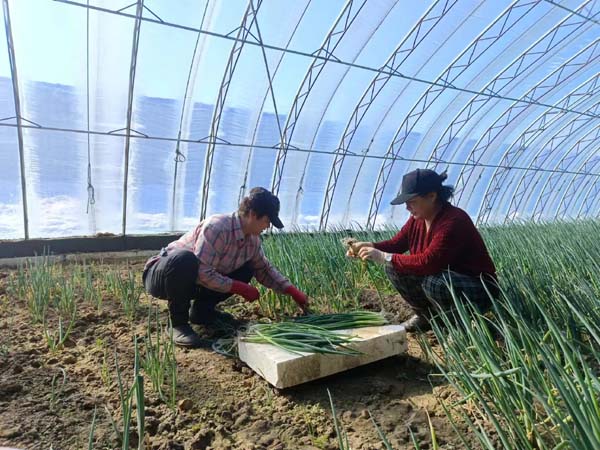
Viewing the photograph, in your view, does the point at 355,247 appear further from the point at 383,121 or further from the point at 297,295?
the point at 383,121

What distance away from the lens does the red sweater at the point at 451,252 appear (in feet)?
6.14

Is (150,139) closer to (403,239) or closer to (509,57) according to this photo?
(403,239)

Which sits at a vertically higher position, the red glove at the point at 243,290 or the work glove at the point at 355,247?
the work glove at the point at 355,247

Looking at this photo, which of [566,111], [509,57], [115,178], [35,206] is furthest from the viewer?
[566,111]

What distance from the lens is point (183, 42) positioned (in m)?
5.55

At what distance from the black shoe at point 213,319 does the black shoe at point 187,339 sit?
206mm

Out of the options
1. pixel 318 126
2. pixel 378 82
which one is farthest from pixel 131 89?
pixel 378 82

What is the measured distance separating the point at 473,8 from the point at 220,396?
7.41 meters

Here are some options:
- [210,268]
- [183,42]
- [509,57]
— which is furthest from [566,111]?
[210,268]

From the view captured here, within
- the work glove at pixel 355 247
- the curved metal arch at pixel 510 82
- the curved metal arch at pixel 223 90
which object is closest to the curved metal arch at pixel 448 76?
the curved metal arch at pixel 510 82

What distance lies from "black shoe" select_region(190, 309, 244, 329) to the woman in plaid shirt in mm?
128

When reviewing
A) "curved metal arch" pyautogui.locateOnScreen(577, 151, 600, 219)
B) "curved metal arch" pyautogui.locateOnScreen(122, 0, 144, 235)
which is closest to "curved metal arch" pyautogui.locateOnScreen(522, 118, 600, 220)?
"curved metal arch" pyautogui.locateOnScreen(577, 151, 600, 219)

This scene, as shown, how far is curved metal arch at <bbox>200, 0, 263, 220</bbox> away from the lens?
550 cm

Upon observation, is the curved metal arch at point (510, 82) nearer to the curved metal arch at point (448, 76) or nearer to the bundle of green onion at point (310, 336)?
the curved metal arch at point (448, 76)
